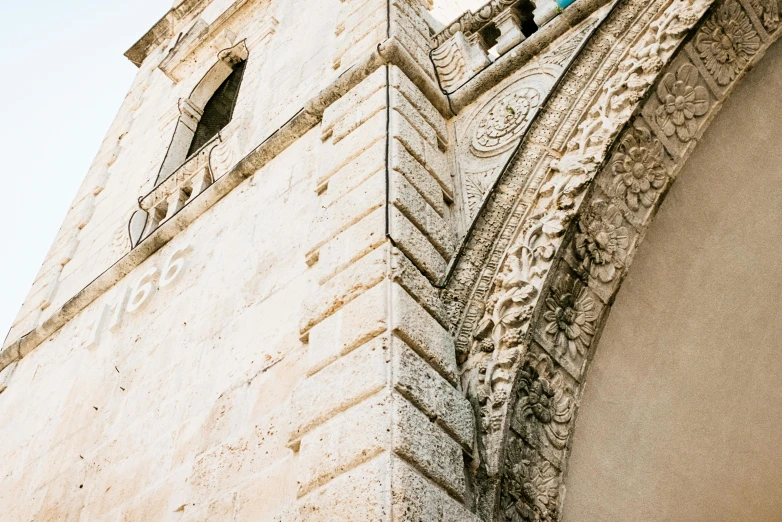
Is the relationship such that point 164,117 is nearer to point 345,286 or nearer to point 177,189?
point 177,189

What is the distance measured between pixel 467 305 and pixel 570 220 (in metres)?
0.53

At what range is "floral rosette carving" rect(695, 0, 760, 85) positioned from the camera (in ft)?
11.2

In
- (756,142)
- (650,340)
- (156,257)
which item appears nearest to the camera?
(650,340)

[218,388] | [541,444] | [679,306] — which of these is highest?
[218,388]

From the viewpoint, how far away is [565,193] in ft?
9.93

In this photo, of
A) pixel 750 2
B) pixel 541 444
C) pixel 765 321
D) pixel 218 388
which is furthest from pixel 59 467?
pixel 750 2

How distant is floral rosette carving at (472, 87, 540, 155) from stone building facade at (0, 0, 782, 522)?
2 cm

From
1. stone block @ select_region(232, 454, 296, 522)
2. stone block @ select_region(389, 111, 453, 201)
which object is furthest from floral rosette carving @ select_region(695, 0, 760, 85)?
stone block @ select_region(232, 454, 296, 522)

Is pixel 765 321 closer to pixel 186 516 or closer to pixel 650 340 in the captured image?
pixel 650 340

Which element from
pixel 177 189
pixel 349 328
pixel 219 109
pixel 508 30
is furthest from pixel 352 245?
pixel 219 109

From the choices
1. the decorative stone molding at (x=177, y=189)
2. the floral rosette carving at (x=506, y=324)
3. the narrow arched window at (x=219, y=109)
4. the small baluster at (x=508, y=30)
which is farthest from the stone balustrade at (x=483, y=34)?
the narrow arched window at (x=219, y=109)

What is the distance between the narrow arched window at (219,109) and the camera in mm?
7195

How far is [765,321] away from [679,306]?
630 millimetres

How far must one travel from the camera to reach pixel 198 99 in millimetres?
7570
